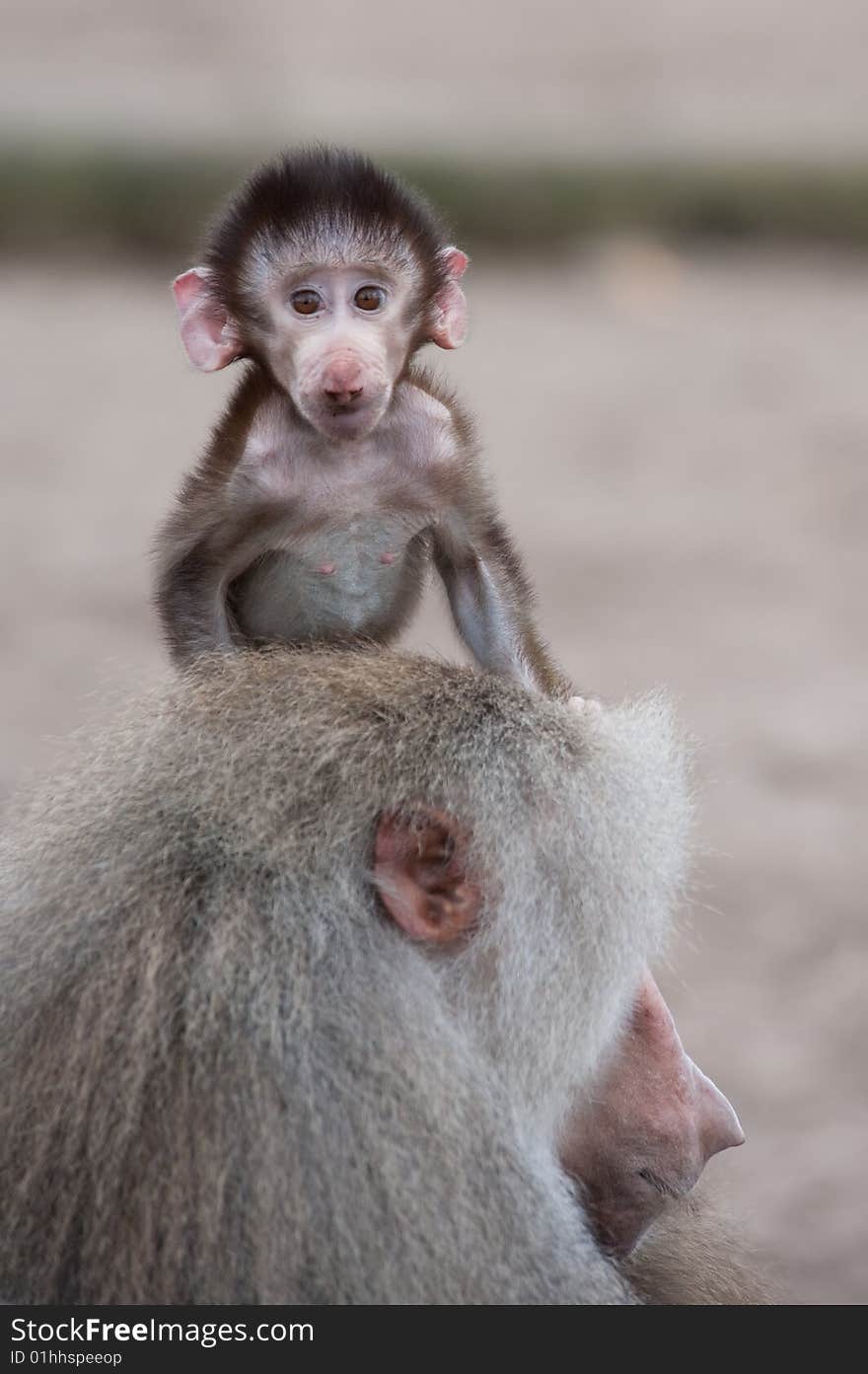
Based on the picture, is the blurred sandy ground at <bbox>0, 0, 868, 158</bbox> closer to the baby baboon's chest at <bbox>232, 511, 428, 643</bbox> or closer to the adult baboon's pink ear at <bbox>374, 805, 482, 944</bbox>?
the baby baboon's chest at <bbox>232, 511, 428, 643</bbox>

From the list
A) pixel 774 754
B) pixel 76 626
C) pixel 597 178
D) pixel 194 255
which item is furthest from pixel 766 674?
pixel 597 178

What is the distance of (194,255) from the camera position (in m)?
2.76

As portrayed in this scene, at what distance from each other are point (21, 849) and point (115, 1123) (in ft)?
1.35

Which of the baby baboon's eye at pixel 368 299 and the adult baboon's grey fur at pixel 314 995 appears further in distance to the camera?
the baby baboon's eye at pixel 368 299

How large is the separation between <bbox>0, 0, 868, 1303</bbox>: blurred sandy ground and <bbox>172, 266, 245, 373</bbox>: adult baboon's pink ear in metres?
0.46

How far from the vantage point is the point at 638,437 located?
10.1 meters

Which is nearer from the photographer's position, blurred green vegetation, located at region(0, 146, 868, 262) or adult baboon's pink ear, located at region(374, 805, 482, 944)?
adult baboon's pink ear, located at region(374, 805, 482, 944)

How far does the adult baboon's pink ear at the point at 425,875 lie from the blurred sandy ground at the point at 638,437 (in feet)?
1.50

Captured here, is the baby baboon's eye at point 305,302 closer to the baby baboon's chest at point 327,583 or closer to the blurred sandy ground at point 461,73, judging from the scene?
the baby baboon's chest at point 327,583

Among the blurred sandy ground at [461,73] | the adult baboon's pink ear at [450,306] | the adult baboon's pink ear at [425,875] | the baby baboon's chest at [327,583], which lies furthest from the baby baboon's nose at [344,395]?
the blurred sandy ground at [461,73]

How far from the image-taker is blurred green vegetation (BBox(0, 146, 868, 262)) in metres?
11.6

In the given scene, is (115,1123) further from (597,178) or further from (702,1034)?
(597,178)

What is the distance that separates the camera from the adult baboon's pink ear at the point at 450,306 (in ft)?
9.11

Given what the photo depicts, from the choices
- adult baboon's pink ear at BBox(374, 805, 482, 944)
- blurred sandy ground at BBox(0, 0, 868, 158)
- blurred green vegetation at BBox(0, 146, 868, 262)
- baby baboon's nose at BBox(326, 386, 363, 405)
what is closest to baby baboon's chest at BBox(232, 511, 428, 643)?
baby baboon's nose at BBox(326, 386, 363, 405)
